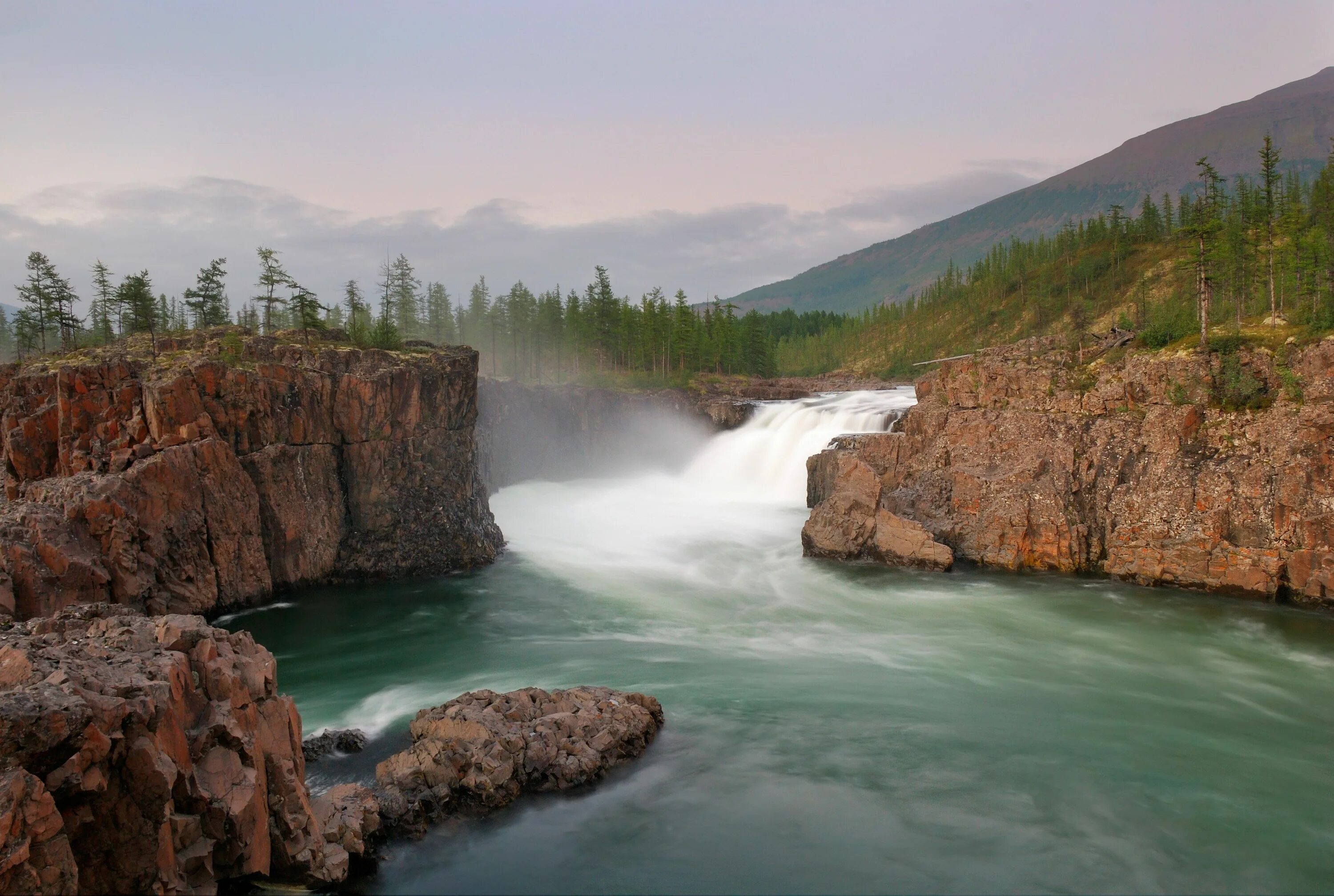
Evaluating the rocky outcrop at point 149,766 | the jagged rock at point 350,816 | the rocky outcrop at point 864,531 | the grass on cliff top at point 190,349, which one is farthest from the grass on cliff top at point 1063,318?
the grass on cliff top at point 190,349

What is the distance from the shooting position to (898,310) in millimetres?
132500

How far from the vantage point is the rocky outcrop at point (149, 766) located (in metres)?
8.02

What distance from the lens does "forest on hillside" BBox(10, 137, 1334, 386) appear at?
4125 cm

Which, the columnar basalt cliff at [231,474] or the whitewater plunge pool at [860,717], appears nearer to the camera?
the whitewater plunge pool at [860,717]

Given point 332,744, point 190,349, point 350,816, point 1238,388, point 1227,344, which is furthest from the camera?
point 190,349

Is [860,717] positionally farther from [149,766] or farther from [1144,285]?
[1144,285]

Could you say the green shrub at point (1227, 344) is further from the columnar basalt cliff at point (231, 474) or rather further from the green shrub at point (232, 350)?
the green shrub at point (232, 350)

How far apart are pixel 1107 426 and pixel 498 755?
85.0 ft

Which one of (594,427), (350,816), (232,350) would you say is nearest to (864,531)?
(350,816)

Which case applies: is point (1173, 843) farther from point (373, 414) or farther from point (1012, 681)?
point (373, 414)

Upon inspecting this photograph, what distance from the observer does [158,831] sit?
8.84 metres

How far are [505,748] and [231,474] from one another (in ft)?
57.3

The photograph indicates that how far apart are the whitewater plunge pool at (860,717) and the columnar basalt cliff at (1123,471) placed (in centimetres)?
142

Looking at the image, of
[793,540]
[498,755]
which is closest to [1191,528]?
[793,540]
